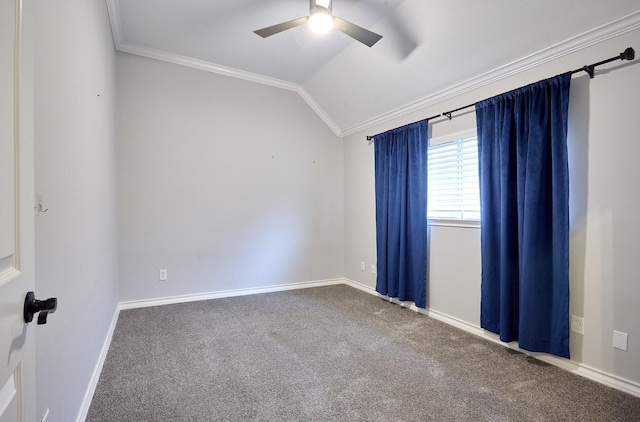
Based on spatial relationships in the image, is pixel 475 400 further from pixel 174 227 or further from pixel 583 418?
pixel 174 227

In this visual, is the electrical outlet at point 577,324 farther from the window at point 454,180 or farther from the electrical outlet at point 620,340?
the window at point 454,180

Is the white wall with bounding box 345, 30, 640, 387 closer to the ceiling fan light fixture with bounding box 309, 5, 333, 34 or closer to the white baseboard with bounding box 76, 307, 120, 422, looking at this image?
the ceiling fan light fixture with bounding box 309, 5, 333, 34

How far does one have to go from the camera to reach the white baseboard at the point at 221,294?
3623 millimetres

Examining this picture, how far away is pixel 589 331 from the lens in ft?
7.16

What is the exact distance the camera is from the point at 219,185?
408cm

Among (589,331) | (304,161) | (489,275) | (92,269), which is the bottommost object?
(589,331)

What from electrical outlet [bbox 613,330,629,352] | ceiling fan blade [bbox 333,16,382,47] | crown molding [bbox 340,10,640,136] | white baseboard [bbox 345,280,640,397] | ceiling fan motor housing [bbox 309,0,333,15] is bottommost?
white baseboard [bbox 345,280,640,397]

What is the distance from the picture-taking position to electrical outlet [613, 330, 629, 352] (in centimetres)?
201

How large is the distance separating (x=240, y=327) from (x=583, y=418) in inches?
103

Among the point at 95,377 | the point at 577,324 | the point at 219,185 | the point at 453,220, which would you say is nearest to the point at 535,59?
the point at 453,220

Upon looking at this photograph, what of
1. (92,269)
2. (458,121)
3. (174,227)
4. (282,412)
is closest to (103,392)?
(92,269)

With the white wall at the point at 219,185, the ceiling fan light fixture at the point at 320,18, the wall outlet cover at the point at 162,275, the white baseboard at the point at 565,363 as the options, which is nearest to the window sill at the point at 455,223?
the white baseboard at the point at 565,363

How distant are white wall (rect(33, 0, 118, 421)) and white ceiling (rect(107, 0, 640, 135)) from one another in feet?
3.13

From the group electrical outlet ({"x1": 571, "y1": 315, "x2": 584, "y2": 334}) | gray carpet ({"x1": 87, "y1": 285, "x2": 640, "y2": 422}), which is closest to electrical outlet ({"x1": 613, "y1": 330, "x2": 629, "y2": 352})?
electrical outlet ({"x1": 571, "y1": 315, "x2": 584, "y2": 334})
